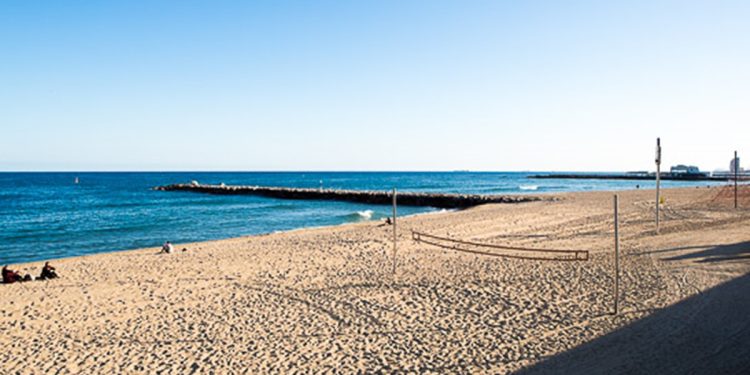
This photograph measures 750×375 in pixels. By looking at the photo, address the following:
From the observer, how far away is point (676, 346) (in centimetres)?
700

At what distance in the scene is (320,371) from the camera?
663 centimetres

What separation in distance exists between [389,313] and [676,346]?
4725 millimetres

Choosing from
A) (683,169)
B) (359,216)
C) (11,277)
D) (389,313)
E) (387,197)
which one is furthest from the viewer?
(683,169)

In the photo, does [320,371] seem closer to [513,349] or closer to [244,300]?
[513,349]

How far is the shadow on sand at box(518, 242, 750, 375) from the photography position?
20.8 ft

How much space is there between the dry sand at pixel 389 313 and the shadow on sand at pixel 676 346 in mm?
32

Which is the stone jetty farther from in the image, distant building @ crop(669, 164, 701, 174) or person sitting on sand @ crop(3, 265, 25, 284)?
distant building @ crop(669, 164, 701, 174)

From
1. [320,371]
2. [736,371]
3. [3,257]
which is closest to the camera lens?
[736,371]

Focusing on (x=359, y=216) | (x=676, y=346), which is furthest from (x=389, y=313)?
(x=359, y=216)

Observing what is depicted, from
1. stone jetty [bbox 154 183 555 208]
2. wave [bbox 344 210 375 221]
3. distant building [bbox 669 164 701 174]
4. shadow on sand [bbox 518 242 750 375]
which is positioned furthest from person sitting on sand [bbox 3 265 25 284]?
distant building [bbox 669 164 701 174]

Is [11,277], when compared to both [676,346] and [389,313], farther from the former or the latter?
[676,346]

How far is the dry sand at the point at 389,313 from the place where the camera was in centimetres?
695

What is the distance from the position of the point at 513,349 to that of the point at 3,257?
72.6 feet

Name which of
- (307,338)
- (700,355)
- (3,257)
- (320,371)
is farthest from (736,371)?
(3,257)
